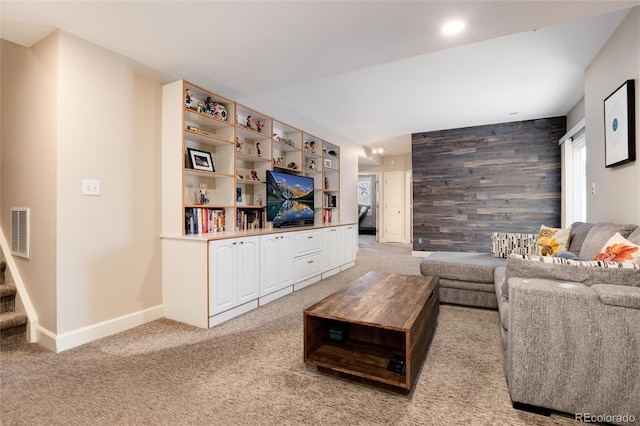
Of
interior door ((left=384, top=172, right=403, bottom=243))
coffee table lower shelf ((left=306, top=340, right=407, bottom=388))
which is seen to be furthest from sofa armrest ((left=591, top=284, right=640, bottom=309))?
interior door ((left=384, top=172, right=403, bottom=243))

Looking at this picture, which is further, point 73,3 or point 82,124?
point 82,124

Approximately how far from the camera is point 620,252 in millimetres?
1779

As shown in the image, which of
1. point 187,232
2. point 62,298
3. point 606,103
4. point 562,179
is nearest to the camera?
point 62,298

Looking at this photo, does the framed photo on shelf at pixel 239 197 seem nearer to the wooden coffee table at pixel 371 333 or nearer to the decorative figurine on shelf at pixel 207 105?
the decorative figurine on shelf at pixel 207 105

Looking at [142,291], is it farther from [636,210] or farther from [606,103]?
[606,103]

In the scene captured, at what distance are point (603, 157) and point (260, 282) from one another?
11.4 feet

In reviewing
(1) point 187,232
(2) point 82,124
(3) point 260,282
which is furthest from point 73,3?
(3) point 260,282

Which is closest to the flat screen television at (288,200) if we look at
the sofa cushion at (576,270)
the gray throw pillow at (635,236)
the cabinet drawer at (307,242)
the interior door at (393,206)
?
the cabinet drawer at (307,242)

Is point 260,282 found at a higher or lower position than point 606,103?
lower

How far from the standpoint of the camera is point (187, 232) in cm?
289

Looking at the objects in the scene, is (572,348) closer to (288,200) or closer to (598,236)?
(598,236)

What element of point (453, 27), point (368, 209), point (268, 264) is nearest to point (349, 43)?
point (453, 27)

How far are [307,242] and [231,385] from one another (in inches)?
90.9

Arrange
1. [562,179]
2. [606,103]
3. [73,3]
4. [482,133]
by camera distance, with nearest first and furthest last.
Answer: [73,3] → [606,103] → [562,179] → [482,133]
